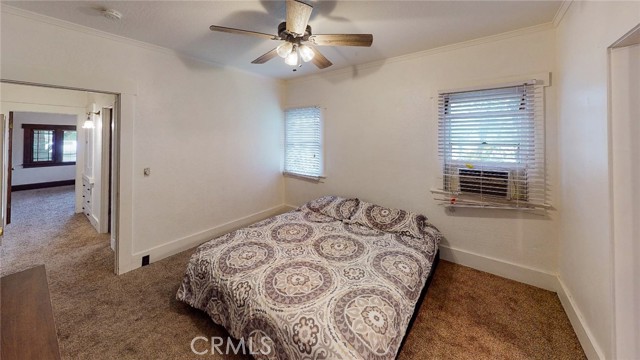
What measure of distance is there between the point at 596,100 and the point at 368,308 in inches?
74.3

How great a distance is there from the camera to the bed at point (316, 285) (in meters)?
1.31

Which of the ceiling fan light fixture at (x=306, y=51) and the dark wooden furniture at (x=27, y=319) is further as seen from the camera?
the ceiling fan light fixture at (x=306, y=51)

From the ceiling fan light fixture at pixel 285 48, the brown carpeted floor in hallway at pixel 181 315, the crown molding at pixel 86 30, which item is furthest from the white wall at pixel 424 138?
the crown molding at pixel 86 30

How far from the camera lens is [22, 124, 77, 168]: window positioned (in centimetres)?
705

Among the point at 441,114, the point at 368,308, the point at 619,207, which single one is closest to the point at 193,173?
the point at 368,308

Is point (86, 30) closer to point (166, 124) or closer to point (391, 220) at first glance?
point (166, 124)

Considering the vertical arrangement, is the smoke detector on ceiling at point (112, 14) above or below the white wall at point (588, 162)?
above

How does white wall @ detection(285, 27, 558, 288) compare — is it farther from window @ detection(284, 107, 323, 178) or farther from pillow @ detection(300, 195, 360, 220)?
pillow @ detection(300, 195, 360, 220)

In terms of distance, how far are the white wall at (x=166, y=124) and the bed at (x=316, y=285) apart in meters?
1.16


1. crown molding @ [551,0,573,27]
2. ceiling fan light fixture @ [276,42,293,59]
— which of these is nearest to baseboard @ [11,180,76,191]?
ceiling fan light fixture @ [276,42,293,59]

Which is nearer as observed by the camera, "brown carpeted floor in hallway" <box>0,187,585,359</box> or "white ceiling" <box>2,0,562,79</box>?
"brown carpeted floor in hallway" <box>0,187,585,359</box>

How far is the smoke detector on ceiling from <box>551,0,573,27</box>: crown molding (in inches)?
141

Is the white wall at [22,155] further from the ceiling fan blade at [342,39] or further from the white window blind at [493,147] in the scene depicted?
the white window blind at [493,147]

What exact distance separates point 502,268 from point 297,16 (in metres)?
3.04
